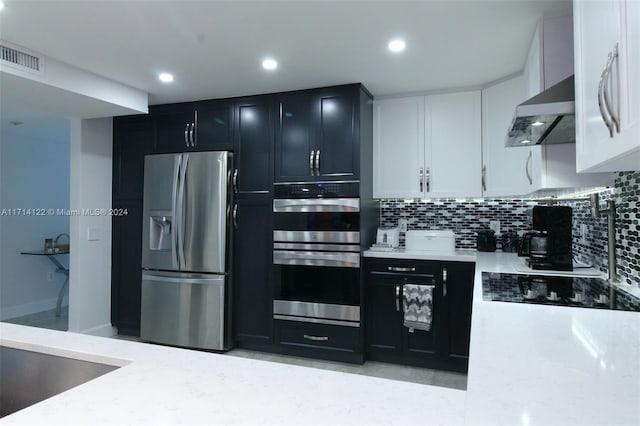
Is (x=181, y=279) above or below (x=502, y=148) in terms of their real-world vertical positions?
below

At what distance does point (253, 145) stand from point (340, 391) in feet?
10.2

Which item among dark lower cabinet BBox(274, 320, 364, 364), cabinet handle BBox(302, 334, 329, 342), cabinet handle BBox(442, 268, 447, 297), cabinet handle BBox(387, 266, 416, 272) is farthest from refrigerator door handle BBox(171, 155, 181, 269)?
cabinet handle BBox(442, 268, 447, 297)

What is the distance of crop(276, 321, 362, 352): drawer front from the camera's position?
10.5 feet

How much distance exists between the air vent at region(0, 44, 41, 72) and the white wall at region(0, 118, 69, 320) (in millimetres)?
1957

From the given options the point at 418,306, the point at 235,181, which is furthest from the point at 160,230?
the point at 418,306

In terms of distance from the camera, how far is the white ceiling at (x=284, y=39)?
2.11 m

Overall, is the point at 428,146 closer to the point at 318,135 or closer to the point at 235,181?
the point at 318,135

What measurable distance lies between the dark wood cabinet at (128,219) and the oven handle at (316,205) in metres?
1.58

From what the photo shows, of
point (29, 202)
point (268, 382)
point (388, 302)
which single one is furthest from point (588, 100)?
point (29, 202)

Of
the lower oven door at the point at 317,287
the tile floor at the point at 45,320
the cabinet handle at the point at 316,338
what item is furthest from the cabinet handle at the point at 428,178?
the tile floor at the point at 45,320

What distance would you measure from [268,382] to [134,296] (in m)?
3.75

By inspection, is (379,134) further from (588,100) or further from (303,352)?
(588,100)

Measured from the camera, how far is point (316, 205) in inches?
131

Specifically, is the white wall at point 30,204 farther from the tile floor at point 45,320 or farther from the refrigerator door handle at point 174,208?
the refrigerator door handle at point 174,208
